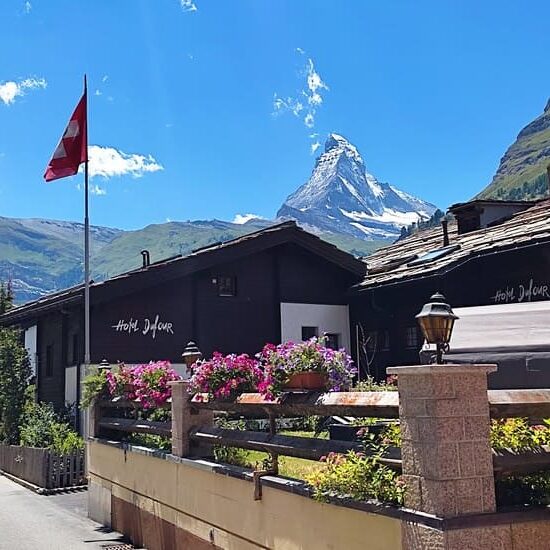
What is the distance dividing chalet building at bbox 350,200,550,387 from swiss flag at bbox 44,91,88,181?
8624 millimetres

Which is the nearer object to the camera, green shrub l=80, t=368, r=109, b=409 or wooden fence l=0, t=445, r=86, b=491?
green shrub l=80, t=368, r=109, b=409

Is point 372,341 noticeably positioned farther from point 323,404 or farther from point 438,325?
point 438,325

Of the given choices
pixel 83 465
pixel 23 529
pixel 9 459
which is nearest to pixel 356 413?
pixel 23 529

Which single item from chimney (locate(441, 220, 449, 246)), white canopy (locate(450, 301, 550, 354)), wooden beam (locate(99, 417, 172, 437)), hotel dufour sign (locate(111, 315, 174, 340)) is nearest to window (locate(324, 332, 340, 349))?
chimney (locate(441, 220, 449, 246))

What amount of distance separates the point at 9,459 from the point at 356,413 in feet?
55.6

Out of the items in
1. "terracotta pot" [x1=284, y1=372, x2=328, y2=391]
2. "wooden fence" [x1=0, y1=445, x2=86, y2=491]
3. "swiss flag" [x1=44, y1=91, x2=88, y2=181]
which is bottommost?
"wooden fence" [x1=0, y1=445, x2=86, y2=491]

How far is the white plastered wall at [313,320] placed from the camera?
71.8ft

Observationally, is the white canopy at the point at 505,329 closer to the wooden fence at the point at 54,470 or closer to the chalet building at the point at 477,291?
the chalet building at the point at 477,291

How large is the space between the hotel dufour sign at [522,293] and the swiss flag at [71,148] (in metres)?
10.4

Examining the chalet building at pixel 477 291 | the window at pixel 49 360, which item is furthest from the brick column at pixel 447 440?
the window at pixel 49 360

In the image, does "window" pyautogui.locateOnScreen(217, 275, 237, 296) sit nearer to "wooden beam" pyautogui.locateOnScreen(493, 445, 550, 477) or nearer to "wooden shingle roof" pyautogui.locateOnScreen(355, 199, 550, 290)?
"wooden shingle roof" pyautogui.locateOnScreen(355, 199, 550, 290)

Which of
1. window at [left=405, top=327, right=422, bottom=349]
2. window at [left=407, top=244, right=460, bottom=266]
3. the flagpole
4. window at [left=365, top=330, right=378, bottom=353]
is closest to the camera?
the flagpole

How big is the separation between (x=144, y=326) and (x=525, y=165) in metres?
161

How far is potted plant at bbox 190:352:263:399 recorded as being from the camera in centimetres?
739
